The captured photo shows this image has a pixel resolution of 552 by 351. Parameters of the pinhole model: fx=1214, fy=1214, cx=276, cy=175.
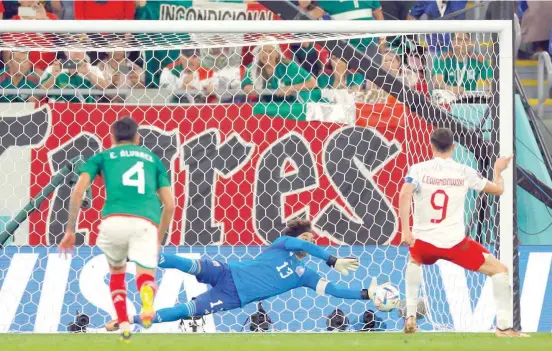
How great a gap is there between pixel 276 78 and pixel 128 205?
4.05 meters

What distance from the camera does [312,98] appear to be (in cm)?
1119

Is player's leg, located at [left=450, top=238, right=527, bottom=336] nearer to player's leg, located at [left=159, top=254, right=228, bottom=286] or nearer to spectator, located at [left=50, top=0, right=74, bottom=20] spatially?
player's leg, located at [left=159, top=254, right=228, bottom=286]

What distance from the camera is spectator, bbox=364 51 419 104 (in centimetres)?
1112

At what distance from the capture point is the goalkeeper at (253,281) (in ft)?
30.6

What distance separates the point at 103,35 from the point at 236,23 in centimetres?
131

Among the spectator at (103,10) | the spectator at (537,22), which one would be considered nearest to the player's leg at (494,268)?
the spectator at (103,10)

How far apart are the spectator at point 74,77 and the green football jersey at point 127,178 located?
3672 millimetres

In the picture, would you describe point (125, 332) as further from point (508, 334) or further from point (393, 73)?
point (393, 73)

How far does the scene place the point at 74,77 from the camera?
444 inches

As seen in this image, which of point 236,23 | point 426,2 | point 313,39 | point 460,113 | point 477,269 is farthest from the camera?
point 426,2

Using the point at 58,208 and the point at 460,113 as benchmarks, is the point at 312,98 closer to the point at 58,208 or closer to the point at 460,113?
the point at 460,113

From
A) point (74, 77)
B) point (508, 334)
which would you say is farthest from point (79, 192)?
point (74, 77)

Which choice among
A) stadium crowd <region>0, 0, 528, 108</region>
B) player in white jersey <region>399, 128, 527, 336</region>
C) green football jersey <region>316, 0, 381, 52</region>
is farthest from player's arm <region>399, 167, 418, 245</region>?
green football jersey <region>316, 0, 381, 52</region>

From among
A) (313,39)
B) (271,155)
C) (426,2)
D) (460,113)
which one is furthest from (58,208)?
(426,2)
